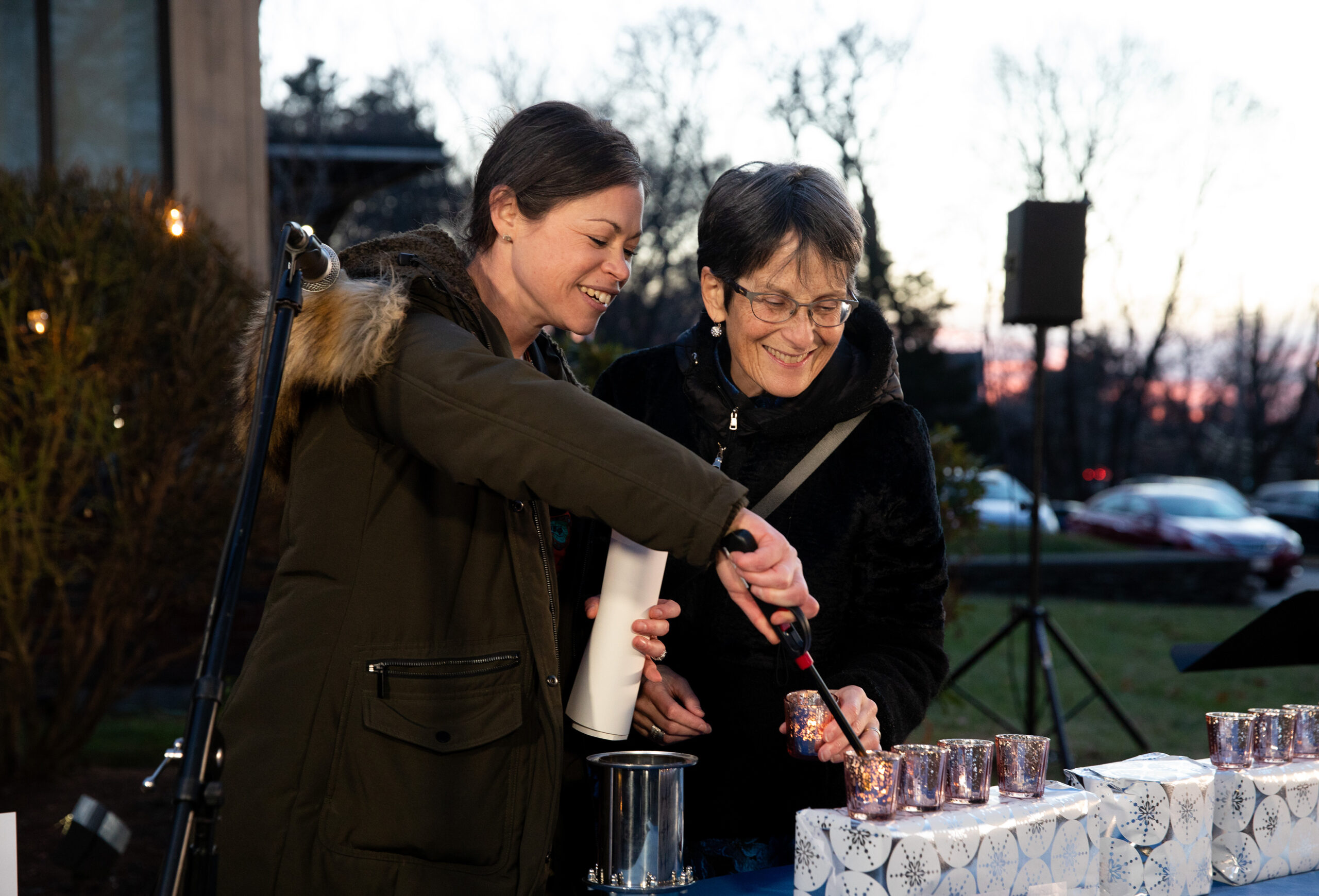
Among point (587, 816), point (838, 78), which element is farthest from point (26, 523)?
point (838, 78)

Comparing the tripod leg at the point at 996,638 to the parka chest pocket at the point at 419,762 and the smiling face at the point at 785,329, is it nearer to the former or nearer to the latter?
the smiling face at the point at 785,329

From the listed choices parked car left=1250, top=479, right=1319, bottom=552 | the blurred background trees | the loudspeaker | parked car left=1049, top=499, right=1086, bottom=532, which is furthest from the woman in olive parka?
parked car left=1250, top=479, right=1319, bottom=552

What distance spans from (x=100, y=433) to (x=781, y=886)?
4.25 m

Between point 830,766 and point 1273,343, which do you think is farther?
point 1273,343

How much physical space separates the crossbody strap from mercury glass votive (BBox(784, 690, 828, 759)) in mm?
502

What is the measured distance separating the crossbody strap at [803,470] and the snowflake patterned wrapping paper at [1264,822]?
83 cm

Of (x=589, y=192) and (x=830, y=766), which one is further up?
(x=589, y=192)

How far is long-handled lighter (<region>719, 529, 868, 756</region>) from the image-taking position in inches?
51.8

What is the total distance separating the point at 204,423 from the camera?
521 cm

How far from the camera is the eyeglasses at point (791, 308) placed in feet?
6.79

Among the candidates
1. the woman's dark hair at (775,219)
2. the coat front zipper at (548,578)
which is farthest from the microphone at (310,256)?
the woman's dark hair at (775,219)

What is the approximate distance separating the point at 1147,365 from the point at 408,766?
108ft

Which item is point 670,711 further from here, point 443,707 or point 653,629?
point 443,707

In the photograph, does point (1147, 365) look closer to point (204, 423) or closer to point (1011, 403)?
point (1011, 403)
